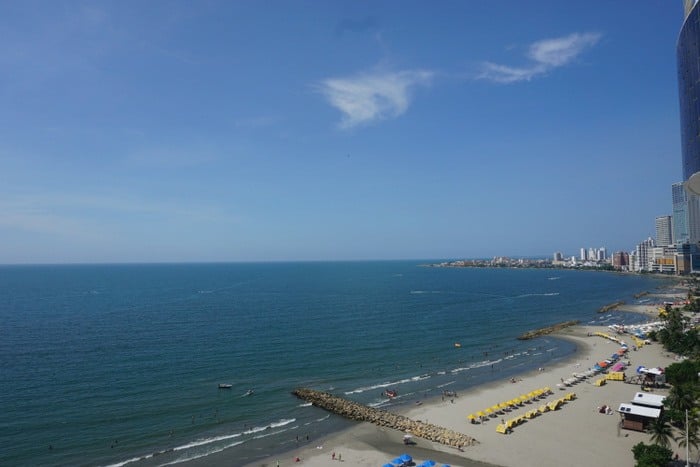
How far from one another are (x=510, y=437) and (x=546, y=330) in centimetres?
5320

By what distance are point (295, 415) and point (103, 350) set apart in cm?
3845

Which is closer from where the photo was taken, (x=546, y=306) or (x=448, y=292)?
(x=546, y=306)

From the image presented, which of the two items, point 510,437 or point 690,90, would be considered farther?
point 690,90

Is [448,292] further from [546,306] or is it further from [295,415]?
[295,415]

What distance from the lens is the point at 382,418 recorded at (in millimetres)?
40531

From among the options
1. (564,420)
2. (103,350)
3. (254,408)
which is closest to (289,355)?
(254,408)

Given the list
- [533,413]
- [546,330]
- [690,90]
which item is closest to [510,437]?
[533,413]

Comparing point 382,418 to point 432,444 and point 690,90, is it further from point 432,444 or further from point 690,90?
point 690,90

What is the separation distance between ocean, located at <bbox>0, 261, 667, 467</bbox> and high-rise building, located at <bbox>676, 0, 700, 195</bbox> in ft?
98.6

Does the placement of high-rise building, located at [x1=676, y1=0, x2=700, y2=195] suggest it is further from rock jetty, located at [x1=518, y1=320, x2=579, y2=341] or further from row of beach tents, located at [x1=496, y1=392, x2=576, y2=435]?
rock jetty, located at [x1=518, y1=320, x2=579, y2=341]

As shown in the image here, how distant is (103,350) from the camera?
2589 inches

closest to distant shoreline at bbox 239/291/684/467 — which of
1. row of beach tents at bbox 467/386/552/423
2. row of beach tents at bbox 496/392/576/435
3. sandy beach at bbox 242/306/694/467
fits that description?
sandy beach at bbox 242/306/694/467

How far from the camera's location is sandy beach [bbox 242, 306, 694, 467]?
3244 centimetres

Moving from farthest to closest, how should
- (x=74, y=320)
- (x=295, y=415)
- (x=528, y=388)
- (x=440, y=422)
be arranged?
(x=74, y=320) < (x=528, y=388) < (x=295, y=415) < (x=440, y=422)
